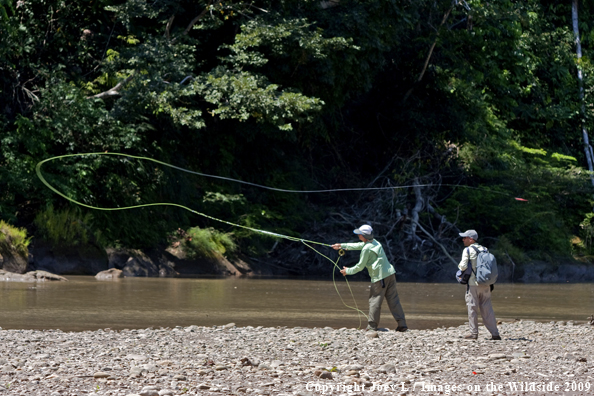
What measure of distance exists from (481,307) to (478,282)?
12.3 inches

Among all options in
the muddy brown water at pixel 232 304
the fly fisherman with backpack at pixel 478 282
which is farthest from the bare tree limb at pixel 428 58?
the fly fisherman with backpack at pixel 478 282

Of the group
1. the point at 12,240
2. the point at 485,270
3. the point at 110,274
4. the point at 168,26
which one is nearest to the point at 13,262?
the point at 12,240

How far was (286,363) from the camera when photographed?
7.05 m

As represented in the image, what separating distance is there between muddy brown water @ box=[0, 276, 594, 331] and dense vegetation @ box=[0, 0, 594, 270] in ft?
11.2

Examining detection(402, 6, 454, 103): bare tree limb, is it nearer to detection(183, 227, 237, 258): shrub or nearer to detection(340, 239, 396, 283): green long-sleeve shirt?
detection(183, 227, 237, 258): shrub

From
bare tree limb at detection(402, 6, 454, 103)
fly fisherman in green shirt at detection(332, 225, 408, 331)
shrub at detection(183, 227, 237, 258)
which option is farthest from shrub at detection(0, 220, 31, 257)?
bare tree limb at detection(402, 6, 454, 103)

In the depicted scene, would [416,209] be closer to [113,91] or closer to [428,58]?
[428,58]

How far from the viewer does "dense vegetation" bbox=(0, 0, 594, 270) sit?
19078 millimetres

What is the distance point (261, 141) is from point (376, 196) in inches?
155

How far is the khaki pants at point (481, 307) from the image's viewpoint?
934cm

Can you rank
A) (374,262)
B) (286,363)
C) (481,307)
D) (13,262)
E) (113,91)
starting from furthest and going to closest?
1. (113,91)
2. (13,262)
3. (374,262)
4. (481,307)
5. (286,363)

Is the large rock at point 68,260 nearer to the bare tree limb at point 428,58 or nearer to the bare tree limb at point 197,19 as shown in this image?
the bare tree limb at point 197,19

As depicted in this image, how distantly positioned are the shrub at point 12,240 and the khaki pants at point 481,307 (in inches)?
426

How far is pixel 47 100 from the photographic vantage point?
62.0 ft
